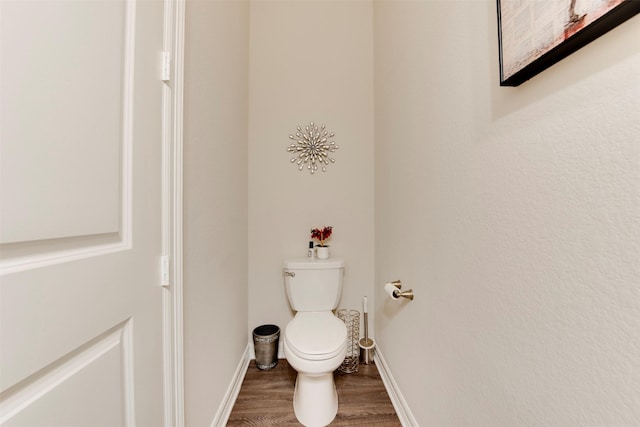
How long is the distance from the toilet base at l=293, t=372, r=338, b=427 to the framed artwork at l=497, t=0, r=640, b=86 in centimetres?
142

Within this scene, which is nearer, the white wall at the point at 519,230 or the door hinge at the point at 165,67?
the white wall at the point at 519,230

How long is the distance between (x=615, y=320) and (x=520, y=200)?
283mm

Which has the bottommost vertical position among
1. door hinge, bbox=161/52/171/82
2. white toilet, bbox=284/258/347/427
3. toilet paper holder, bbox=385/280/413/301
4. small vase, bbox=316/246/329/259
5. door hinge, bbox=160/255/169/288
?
white toilet, bbox=284/258/347/427

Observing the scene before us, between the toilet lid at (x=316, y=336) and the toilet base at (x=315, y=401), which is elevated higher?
the toilet lid at (x=316, y=336)

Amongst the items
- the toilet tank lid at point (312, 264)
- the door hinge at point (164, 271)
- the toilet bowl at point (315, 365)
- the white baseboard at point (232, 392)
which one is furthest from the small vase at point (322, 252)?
the door hinge at point (164, 271)

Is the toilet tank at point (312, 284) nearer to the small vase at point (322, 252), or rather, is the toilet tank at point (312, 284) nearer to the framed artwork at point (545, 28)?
the small vase at point (322, 252)

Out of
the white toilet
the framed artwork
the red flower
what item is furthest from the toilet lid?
the framed artwork

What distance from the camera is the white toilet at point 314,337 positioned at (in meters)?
1.25

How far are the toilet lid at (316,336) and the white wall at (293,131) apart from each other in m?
0.40

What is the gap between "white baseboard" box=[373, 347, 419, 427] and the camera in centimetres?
124

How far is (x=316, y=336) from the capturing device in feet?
4.46

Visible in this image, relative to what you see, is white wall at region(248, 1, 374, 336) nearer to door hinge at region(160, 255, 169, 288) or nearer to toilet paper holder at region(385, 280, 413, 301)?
toilet paper holder at region(385, 280, 413, 301)


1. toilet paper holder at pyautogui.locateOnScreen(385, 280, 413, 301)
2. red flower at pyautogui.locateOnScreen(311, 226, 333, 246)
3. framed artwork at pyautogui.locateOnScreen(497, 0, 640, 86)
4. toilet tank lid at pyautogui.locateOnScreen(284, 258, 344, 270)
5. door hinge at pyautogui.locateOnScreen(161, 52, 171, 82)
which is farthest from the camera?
red flower at pyautogui.locateOnScreen(311, 226, 333, 246)

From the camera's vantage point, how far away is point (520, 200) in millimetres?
620
